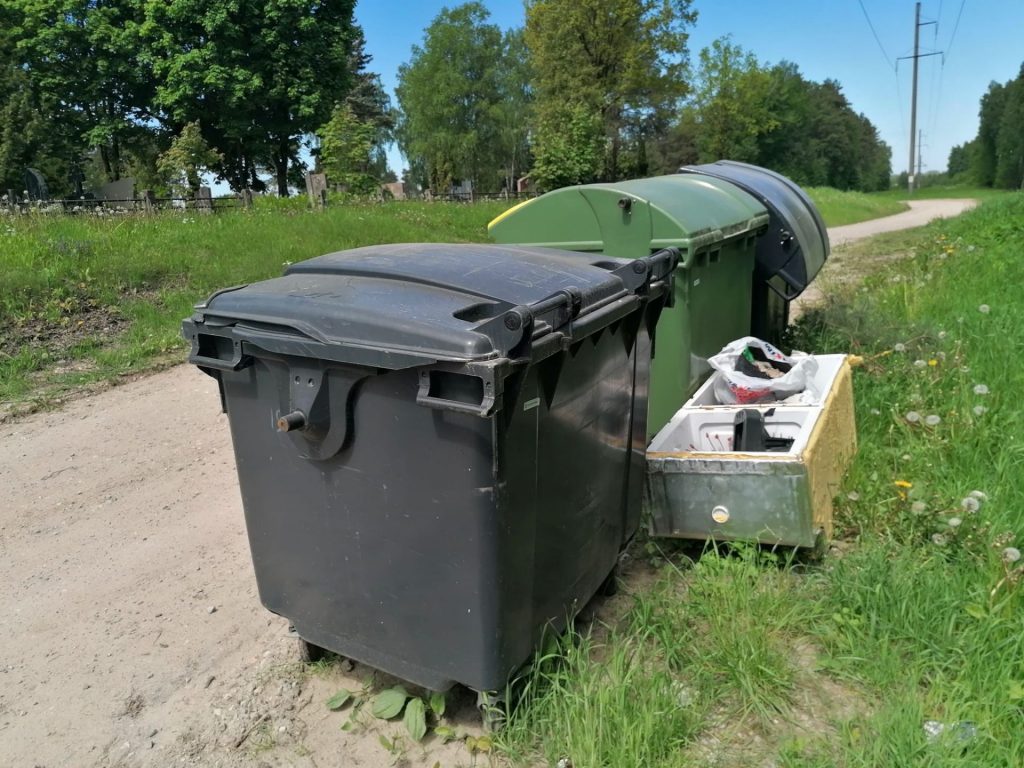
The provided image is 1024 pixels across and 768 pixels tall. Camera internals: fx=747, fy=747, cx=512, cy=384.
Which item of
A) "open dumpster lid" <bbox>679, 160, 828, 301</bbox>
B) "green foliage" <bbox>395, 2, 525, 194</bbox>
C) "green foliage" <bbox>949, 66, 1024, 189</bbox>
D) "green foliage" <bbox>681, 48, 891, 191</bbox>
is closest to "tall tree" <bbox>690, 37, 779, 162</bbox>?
"green foliage" <bbox>681, 48, 891, 191</bbox>

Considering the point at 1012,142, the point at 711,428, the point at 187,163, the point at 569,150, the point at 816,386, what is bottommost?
the point at 711,428

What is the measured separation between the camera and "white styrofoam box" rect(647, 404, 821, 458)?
11.0ft

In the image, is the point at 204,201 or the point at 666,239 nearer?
the point at 666,239

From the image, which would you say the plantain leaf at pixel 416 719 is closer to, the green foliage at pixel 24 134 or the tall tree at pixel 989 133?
the green foliage at pixel 24 134

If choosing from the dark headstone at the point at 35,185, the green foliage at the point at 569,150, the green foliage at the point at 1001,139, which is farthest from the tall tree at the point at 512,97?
the green foliage at the point at 1001,139

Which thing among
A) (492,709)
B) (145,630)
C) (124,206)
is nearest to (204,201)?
(124,206)

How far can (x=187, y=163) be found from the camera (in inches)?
629

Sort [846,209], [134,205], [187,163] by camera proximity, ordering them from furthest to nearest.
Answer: [846,209] < [187,163] < [134,205]

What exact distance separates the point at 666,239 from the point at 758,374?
0.90m

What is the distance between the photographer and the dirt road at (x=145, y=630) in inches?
91.6

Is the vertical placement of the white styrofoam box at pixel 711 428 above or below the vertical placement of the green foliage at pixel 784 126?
below

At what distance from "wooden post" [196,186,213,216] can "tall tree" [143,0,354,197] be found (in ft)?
46.7

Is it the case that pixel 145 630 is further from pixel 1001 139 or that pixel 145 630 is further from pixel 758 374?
pixel 1001 139

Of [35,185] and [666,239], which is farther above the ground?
[35,185]
